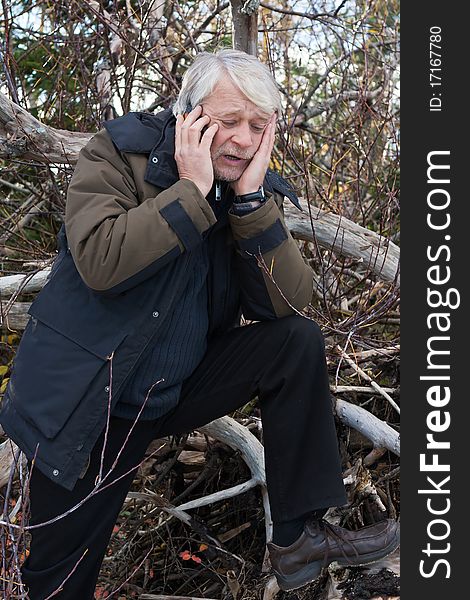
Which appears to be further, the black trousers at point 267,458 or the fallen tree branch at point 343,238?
the fallen tree branch at point 343,238

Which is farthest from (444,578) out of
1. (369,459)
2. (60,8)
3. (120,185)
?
(60,8)

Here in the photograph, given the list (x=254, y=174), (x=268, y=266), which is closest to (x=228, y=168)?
(x=254, y=174)

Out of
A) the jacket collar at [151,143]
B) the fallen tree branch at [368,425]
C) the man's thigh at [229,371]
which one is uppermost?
the jacket collar at [151,143]

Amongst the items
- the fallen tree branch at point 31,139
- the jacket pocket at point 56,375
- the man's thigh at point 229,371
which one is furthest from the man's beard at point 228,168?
the fallen tree branch at point 31,139

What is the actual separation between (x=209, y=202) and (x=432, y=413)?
3.38 ft

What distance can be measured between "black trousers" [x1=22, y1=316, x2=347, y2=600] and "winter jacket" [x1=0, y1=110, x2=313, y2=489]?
0.19 m

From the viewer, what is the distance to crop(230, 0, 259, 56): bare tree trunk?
3668mm

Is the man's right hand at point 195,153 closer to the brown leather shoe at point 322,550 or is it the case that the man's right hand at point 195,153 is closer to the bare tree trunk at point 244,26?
the brown leather shoe at point 322,550

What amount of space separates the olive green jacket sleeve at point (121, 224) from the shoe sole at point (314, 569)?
1.12 m

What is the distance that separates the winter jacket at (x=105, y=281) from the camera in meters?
2.41

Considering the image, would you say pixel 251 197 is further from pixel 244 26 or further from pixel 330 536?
pixel 244 26

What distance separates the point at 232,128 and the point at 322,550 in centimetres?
141

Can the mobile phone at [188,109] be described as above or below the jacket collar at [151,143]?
above

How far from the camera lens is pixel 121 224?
7.82 ft
